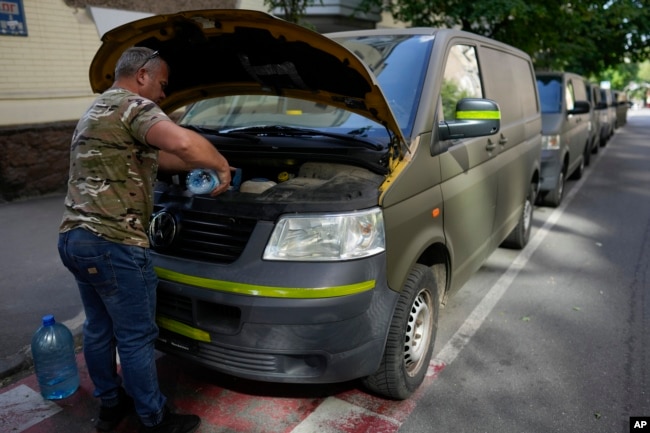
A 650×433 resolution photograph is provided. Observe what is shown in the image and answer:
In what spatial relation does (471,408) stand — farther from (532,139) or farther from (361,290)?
(532,139)

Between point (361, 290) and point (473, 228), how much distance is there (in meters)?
1.65

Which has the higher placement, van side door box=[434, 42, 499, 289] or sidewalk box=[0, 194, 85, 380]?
van side door box=[434, 42, 499, 289]

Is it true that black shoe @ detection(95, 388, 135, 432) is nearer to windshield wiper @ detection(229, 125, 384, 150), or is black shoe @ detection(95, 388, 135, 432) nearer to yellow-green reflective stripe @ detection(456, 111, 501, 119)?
windshield wiper @ detection(229, 125, 384, 150)

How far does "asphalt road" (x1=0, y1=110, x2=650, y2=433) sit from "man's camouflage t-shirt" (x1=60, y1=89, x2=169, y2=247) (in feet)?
4.22

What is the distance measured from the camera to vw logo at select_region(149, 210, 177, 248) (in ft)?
9.12

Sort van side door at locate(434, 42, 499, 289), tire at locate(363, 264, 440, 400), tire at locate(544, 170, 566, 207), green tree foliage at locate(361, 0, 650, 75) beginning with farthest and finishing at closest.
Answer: green tree foliage at locate(361, 0, 650, 75)
tire at locate(544, 170, 566, 207)
van side door at locate(434, 42, 499, 289)
tire at locate(363, 264, 440, 400)

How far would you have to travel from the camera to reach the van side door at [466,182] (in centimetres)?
342

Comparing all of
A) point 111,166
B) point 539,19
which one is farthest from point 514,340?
point 539,19

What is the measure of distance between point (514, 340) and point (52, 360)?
3123 millimetres

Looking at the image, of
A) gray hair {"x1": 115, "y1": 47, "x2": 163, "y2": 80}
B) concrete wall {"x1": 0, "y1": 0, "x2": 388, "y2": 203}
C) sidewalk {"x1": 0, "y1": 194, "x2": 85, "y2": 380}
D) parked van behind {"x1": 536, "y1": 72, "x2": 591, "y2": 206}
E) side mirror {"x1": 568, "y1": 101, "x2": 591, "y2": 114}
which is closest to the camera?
gray hair {"x1": 115, "y1": 47, "x2": 163, "y2": 80}

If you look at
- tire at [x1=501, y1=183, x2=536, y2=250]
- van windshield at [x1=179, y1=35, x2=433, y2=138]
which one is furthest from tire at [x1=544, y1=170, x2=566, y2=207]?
van windshield at [x1=179, y1=35, x2=433, y2=138]

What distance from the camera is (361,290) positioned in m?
2.53

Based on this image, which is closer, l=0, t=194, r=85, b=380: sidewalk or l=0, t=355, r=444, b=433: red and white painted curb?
l=0, t=355, r=444, b=433: red and white painted curb

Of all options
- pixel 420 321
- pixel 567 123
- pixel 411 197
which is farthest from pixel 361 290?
pixel 567 123
